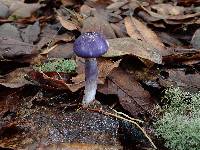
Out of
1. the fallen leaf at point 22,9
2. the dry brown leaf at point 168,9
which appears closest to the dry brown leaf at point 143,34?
the dry brown leaf at point 168,9

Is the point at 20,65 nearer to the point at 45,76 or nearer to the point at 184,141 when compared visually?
the point at 45,76

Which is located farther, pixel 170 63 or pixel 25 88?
pixel 170 63

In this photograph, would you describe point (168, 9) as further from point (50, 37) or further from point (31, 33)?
point (31, 33)

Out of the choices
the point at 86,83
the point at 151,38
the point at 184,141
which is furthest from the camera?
the point at 151,38

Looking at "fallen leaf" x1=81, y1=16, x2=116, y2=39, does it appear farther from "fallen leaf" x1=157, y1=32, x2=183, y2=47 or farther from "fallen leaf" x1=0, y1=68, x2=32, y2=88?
"fallen leaf" x1=0, y1=68, x2=32, y2=88

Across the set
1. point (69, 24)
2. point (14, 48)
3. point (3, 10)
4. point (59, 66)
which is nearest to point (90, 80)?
point (59, 66)

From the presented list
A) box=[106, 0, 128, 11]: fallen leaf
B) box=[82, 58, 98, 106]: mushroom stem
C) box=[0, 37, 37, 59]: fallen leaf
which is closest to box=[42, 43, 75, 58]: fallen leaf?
box=[0, 37, 37, 59]: fallen leaf

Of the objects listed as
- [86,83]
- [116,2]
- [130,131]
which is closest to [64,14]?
[116,2]
